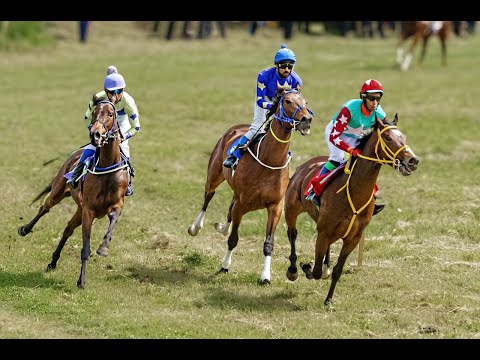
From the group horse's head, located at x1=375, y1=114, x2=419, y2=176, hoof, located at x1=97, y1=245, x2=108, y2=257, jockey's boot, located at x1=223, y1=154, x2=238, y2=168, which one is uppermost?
horse's head, located at x1=375, y1=114, x2=419, y2=176

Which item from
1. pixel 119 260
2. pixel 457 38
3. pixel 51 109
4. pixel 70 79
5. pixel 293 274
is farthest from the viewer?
pixel 457 38

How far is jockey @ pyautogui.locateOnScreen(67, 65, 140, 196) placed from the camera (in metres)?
13.1

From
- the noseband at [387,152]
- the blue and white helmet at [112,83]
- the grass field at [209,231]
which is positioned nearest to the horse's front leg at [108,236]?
the grass field at [209,231]

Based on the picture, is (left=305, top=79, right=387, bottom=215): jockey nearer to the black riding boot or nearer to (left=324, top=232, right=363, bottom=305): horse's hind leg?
(left=324, top=232, right=363, bottom=305): horse's hind leg

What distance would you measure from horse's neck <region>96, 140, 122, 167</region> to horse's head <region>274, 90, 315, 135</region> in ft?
8.04

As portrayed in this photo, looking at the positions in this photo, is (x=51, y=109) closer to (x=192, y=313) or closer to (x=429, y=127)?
(x=429, y=127)

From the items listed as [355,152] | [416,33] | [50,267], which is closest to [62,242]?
[50,267]

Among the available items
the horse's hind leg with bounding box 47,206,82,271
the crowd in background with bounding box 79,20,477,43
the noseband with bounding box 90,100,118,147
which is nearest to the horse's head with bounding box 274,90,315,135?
the noseband with bounding box 90,100,118,147

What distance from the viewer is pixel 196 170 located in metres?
21.2

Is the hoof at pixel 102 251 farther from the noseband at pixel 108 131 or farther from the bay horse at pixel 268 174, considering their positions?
the bay horse at pixel 268 174

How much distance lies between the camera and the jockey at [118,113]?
518 inches

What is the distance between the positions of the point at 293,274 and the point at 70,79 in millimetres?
22675

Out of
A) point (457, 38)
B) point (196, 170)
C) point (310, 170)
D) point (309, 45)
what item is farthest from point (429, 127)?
point (457, 38)

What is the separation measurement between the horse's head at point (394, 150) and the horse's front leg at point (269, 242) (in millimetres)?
2582
